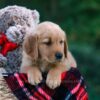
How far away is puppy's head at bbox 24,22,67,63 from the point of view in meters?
4.60

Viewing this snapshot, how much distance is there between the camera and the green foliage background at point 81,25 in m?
9.91

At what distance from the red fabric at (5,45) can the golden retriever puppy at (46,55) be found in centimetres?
21

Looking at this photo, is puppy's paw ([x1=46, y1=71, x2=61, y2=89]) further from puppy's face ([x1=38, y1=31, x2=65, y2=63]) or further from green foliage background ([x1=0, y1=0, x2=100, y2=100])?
green foliage background ([x1=0, y1=0, x2=100, y2=100])

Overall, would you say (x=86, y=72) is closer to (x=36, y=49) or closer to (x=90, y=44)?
(x=90, y=44)

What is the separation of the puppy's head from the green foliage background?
5.07 metres

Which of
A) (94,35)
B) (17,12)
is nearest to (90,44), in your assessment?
(94,35)

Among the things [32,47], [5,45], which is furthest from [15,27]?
[32,47]

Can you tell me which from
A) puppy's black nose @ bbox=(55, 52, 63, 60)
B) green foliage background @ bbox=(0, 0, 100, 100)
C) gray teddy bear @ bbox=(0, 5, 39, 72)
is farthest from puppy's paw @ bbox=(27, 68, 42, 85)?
green foliage background @ bbox=(0, 0, 100, 100)

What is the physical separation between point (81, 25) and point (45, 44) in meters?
6.16

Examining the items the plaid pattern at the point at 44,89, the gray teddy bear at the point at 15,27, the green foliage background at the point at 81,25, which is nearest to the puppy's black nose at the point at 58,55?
the plaid pattern at the point at 44,89

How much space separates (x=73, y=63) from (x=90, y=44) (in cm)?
566

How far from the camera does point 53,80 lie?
4.55 meters

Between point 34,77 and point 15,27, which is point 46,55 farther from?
point 15,27

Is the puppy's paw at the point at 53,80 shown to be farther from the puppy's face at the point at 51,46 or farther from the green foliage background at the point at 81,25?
the green foliage background at the point at 81,25
